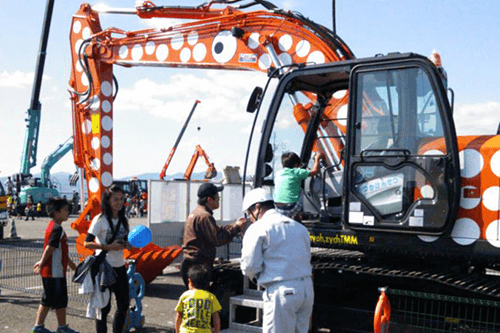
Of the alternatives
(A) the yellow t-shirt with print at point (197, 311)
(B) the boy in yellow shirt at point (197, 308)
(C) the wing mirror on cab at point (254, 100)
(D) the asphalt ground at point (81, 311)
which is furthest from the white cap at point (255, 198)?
(D) the asphalt ground at point (81, 311)

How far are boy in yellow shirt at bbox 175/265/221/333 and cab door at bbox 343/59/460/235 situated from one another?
5.68 feet

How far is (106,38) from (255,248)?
7855 mm

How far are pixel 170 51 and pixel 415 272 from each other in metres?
6.64

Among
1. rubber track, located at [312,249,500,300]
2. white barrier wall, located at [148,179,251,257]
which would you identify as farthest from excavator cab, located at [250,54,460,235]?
white barrier wall, located at [148,179,251,257]

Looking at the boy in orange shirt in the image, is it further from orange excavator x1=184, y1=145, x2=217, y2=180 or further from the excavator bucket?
orange excavator x1=184, y1=145, x2=217, y2=180

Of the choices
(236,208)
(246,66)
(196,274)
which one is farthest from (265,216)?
(236,208)

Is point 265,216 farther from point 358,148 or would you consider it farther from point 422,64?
point 422,64

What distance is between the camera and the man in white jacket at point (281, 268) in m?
4.61

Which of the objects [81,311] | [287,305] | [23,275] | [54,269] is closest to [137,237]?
[54,269]

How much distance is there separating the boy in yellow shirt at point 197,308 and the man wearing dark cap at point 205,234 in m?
1.25

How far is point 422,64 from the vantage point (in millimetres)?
5574

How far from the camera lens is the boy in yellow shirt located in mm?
4730

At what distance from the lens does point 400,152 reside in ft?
18.5

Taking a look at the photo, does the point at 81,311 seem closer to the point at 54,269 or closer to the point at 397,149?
the point at 54,269
